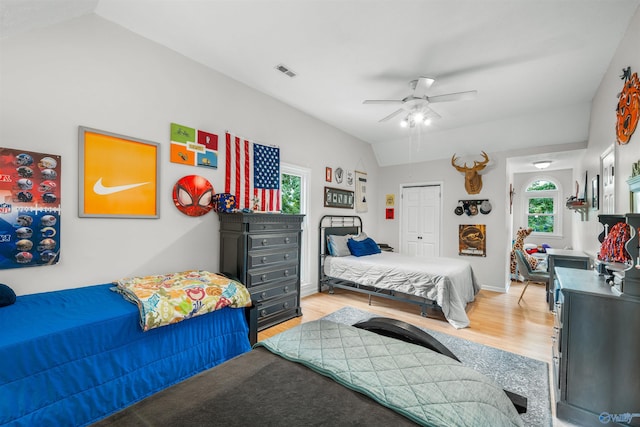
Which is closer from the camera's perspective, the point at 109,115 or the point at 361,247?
the point at 109,115

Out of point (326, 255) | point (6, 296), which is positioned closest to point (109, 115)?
point (6, 296)

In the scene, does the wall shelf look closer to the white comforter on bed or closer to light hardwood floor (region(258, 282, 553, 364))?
light hardwood floor (region(258, 282, 553, 364))

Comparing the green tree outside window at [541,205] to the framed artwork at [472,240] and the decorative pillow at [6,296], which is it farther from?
the decorative pillow at [6,296]

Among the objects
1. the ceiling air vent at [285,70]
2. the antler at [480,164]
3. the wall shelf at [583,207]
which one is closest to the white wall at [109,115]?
the ceiling air vent at [285,70]

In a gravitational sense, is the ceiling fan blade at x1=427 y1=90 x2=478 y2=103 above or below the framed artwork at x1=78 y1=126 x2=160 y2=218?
above

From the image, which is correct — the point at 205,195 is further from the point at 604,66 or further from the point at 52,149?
the point at 604,66

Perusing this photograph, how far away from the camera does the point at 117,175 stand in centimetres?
254

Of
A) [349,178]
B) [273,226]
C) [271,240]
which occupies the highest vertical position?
[349,178]

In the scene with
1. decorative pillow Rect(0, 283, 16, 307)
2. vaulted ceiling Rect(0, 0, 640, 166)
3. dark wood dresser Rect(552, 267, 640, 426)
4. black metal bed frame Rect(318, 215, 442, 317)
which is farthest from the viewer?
black metal bed frame Rect(318, 215, 442, 317)

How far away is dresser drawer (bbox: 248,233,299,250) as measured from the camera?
3.11 m

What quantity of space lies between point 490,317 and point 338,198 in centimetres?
303

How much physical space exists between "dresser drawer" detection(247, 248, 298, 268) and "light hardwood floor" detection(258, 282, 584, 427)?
0.80 m

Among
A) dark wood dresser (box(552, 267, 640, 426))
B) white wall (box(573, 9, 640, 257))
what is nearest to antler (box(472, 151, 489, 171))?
white wall (box(573, 9, 640, 257))

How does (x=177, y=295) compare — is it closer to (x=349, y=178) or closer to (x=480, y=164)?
(x=349, y=178)
